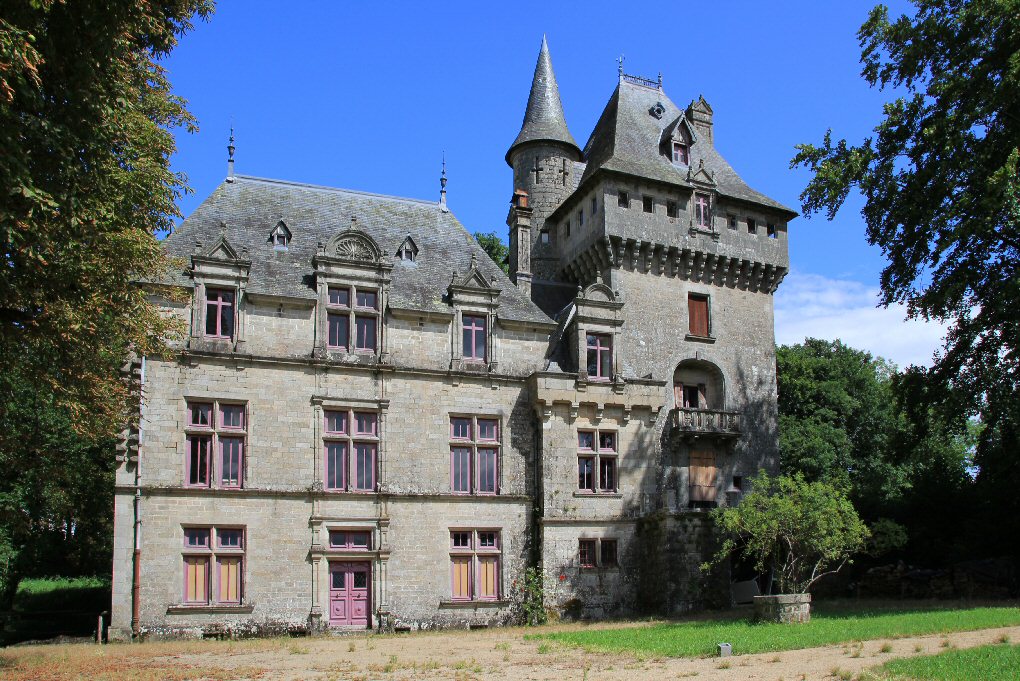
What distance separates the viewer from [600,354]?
29.7 metres

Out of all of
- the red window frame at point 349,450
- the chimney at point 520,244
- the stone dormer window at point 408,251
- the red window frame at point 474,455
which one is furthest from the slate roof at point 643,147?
the red window frame at point 349,450

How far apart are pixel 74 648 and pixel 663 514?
15523mm

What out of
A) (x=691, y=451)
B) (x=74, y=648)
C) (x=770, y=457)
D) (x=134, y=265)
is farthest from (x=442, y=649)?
(x=770, y=457)

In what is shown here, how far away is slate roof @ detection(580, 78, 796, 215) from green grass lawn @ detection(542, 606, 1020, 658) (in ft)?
51.9

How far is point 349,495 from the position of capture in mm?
25688

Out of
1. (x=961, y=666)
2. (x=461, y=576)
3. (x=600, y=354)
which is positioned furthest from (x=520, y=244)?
(x=961, y=666)

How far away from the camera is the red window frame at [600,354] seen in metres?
29.5

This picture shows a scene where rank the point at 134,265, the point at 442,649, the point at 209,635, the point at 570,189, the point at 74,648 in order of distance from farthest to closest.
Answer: the point at 570,189, the point at 209,635, the point at 74,648, the point at 442,649, the point at 134,265

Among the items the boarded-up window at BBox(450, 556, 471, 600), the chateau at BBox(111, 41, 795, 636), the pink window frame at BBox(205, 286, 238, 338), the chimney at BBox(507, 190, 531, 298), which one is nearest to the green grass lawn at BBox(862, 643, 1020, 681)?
the chateau at BBox(111, 41, 795, 636)

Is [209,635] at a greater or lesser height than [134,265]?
lesser

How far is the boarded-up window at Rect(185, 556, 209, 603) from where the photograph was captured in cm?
2394

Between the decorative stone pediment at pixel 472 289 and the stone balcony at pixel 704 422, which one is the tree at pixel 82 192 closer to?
the decorative stone pediment at pixel 472 289

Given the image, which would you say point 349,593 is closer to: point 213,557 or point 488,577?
point 213,557

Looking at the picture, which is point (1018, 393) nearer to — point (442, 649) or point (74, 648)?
point (442, 649)
